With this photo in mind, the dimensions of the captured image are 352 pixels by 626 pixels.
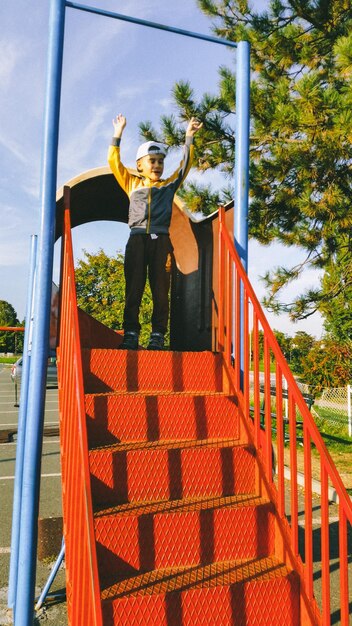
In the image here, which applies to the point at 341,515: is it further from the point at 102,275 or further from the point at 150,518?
the point at 102,275

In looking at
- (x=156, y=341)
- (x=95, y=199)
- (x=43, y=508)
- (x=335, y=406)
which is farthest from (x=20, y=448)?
(x=335, y=406)

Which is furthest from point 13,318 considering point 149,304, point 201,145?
point 201,145

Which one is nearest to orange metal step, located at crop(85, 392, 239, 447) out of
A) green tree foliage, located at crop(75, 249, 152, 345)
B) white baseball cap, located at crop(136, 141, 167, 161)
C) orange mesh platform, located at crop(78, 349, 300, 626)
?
orange mesh platform, located at crop(78, 349, 300, 626)

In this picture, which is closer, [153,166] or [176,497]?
[176,497]

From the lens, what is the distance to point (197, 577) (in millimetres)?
2199

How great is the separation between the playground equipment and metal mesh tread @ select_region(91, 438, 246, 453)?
0.01 metres

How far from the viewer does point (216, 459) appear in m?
2.66

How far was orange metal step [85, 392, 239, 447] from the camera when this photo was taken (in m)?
2.73

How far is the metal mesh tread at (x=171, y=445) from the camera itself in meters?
2.57

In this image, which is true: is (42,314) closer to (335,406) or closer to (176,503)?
(176,503)

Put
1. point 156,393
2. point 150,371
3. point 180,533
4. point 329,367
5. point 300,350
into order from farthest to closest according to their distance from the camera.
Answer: point 300,350 → point 329,367 → point 150,371 → point 156,393 → point 180,533

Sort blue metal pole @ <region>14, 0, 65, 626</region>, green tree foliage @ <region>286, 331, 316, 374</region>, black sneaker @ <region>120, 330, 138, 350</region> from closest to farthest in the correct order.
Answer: blue metal pole @ <region>14, 0, 65, 626</region>, black sneaker @ <region>120, 330, 138, 350</region>, green tree foliage @ <region>286, 331, 316, 374</region>

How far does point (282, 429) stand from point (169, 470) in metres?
0.67

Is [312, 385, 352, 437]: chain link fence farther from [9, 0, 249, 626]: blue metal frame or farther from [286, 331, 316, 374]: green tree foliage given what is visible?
[9, 0, 249, 626]: blue metal frame
